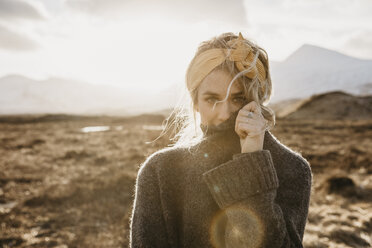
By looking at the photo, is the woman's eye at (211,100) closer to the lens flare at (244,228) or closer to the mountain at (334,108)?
the lens flare at (244,228)

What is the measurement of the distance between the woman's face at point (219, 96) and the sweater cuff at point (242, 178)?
372 mm

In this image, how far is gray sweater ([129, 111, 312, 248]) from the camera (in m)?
1.45

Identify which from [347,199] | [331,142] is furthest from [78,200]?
[331,142]

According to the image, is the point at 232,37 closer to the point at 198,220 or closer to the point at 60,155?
the point at 198,220

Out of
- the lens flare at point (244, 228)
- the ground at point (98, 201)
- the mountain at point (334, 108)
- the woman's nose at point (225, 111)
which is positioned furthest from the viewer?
the mountain at point (334, 108)

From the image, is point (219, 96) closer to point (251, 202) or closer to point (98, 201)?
point (251, 202)

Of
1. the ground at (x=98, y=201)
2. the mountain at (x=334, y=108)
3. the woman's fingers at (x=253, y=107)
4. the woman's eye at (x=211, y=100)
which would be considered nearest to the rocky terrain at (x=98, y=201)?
the ground at (x=98, y=201)

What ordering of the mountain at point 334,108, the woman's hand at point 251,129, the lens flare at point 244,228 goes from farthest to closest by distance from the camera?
the mountain at point 334,108 < the woman's hand at point 251,129 < the lens flare at point 244,228

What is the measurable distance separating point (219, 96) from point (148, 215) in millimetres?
957

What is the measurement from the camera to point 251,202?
1451 mm

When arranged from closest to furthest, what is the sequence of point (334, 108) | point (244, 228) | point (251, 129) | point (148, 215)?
point (244, 228) → point (251, 129) → point (148, 215) → point (334, 108)

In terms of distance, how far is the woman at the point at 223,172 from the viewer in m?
1.50

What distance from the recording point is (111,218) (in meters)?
6.58

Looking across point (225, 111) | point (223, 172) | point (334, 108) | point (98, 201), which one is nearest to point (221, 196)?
point (223, 172)
